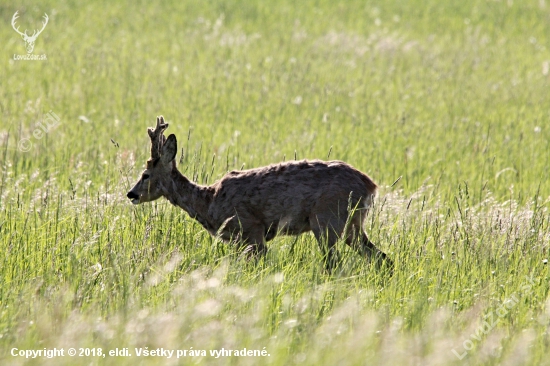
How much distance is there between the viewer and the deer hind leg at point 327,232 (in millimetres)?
6194

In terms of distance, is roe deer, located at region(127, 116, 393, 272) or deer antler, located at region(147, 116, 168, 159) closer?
roe deer, located at region(127, 116, 393, 272)

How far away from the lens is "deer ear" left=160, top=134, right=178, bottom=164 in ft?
22.4

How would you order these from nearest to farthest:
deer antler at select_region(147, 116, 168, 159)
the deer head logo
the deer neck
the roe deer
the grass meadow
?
1. the grass meadow
2. the roe deer
3. deer antler at select_region(147, 116, 168, 159)
4. the deer neck
5. the deer head logo

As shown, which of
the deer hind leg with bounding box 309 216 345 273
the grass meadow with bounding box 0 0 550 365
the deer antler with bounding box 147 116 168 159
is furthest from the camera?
the deer antler with bounding box 147 116 168 159

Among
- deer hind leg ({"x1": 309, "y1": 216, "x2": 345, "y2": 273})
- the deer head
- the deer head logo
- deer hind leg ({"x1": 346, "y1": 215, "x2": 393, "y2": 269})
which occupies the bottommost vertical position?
deer hind leg ({"x1": 346, "y1": 215, "x2": 393, "y2": 269})

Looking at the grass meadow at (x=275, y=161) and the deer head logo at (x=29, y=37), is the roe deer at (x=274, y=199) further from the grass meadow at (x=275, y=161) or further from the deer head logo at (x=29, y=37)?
the deer head logo at (x=29, y=37)

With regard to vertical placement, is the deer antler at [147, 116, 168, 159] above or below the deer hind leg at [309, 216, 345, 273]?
above

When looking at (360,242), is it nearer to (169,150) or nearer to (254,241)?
(254,241)

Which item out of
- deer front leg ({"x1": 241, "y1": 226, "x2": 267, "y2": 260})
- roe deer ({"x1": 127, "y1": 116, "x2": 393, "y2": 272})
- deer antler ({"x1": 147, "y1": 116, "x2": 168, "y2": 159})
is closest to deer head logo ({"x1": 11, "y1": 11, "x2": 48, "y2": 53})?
deer antler ({"x1": 147, "y1": 116, "x2": 168, "y2": 159})

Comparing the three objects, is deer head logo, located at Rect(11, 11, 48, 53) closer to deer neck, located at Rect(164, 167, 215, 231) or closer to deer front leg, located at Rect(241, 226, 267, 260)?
deer neck, located at Rect(164, 167, 215, 231)

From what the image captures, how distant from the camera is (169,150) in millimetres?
6898

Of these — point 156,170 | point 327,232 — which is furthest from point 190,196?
point 327,232

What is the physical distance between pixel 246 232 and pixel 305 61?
9.55 m

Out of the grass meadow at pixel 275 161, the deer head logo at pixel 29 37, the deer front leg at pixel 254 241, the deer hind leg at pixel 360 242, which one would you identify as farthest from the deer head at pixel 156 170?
the deer head logo at pixel 29 37
